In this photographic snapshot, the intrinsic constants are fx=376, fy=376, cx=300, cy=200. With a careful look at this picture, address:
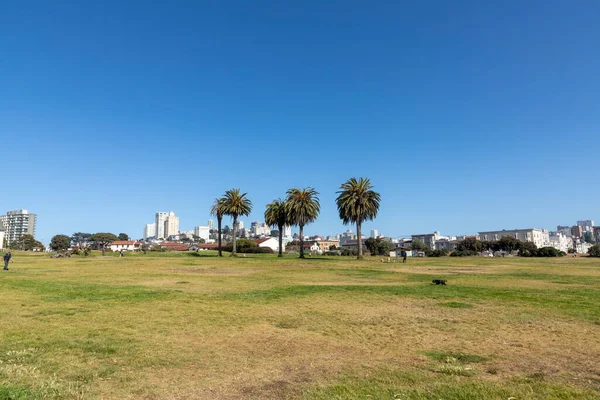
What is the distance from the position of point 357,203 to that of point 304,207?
1039cm

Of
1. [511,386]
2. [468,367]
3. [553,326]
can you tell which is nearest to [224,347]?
[468,367]

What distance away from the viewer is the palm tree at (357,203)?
6388 centimetres

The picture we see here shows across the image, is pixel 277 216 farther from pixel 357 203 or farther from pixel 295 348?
pixel 295 348

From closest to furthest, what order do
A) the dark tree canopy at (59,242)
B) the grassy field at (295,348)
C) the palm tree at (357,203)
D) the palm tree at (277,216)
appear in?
the grassy field at (295,348)
the palm tree at (357,203)
the palm tree at (277,216)
the dark tree canopy at (59,242)

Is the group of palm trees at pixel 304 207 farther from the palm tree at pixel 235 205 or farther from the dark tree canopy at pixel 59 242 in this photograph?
the dark tree canopy at pixel 59 242

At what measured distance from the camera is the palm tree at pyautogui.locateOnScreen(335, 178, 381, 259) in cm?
6388

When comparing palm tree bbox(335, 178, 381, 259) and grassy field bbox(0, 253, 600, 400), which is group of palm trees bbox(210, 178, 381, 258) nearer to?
palm tree bbox(335, 178, 381, 259)

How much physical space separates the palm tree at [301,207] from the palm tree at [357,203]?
6.71 metres

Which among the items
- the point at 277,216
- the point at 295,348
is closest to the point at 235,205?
the point at 277,216

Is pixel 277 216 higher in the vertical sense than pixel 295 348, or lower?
higher

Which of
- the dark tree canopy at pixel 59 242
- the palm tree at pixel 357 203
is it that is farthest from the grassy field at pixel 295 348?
the dark tree canopy at pixel 59 242

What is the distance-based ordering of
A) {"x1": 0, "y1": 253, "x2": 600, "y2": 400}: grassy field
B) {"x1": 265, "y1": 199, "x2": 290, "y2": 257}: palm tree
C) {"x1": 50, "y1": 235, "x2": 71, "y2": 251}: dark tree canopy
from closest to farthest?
{"x1": 0, "y1": 253, "x2": 600, "y2": 400}: grassy field, {"x1": 265, "y1": 199, "x2": 290, "y2": 257}: palm tree, {"x1": 50, "y1": 235, "x2": 71, "y2": 251}: dark tree canopy

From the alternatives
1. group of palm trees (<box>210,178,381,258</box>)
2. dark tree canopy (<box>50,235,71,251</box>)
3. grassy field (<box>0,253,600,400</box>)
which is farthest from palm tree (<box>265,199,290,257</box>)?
dark tree canopy (<box>50,235,71,251</box>)

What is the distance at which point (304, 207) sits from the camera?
6981cm
